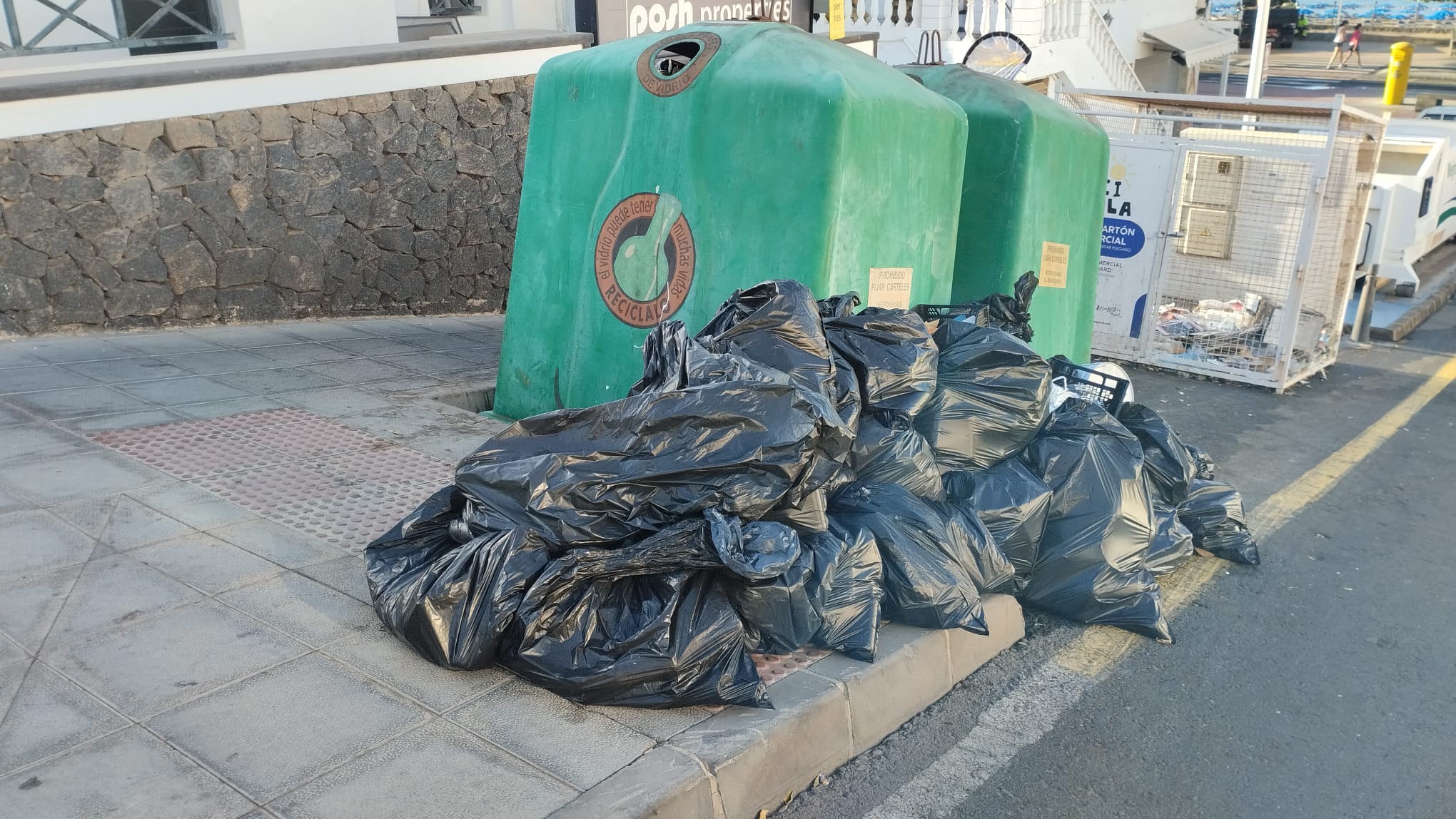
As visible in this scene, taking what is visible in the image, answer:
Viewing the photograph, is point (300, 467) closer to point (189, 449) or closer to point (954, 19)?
point (189, 449)

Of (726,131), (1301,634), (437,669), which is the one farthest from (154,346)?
(1301,634)

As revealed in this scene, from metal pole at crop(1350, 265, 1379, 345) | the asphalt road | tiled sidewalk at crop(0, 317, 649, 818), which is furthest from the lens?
metal pole at crop(1350, 265, 1379, 345)

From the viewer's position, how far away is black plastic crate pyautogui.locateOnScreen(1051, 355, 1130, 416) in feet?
16.0

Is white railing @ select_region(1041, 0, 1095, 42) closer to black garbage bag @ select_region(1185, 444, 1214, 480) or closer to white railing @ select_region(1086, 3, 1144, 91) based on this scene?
white railing @ select_region(1086, 3, 1144, 91)

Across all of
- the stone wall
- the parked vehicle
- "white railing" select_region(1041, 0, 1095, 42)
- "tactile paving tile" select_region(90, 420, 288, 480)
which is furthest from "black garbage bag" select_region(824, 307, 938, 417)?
the parked vehicle

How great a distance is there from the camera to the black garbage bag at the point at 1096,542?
4.01 metres

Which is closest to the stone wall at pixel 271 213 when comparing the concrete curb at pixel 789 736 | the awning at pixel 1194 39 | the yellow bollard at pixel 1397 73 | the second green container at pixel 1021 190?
the second green container at pixel 1021 190

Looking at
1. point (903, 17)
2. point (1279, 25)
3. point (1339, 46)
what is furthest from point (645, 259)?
point (1279, 25)

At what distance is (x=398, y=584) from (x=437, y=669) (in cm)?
27

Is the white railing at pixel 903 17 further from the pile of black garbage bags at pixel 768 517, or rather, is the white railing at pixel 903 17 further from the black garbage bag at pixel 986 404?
the pile of black garbage bags at pixel 768 517

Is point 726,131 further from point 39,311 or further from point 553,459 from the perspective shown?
point 39,311

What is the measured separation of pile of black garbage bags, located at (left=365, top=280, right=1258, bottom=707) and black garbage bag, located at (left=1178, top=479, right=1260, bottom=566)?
337mm

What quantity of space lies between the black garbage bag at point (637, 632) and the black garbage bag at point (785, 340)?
781 mm

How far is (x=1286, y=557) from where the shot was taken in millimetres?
4832
